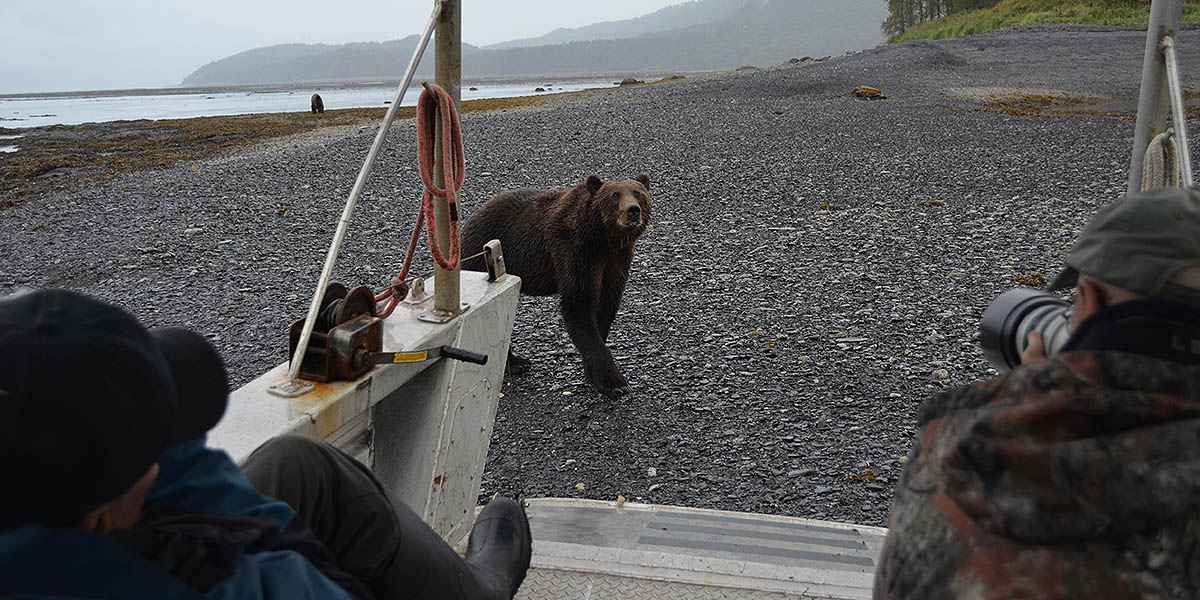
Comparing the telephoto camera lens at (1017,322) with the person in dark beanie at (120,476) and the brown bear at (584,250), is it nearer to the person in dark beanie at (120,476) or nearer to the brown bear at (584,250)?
the person in dark beanie at (120,476)

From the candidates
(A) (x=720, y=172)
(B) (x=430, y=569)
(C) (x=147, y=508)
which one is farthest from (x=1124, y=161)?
(C) (x=147, y=508)

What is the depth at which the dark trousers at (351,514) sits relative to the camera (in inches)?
59.4

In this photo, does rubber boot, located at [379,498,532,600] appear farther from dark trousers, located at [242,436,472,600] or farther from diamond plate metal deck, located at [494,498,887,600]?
diamond plate metal deck, located at [494,498,887,600]

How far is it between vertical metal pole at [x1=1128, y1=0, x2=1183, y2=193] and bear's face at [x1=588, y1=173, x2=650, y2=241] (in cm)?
230

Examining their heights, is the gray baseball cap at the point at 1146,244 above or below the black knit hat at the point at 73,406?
above

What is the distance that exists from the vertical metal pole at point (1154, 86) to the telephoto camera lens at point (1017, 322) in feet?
3.16

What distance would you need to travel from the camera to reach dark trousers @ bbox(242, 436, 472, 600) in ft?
4.95

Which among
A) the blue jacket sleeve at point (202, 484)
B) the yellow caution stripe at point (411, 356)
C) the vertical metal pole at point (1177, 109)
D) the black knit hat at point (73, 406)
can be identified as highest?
the vertical metal pole at point (1177, 109)

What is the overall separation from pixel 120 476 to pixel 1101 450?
102 centimetres

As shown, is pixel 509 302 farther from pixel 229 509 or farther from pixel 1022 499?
pixel 1022 499

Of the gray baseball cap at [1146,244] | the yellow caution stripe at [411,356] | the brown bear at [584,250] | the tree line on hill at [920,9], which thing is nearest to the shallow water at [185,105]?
the brown bear at [584,250]

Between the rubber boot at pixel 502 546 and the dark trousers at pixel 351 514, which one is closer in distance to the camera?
the dark trousers at pixel 351 514

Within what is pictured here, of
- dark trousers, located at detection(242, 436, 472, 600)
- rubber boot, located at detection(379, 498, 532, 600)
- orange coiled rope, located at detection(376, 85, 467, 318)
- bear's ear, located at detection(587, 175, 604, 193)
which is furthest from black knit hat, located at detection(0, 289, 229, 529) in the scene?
bear's ear, located at detection(587, 175, 604, 193)

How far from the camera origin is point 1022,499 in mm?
910
